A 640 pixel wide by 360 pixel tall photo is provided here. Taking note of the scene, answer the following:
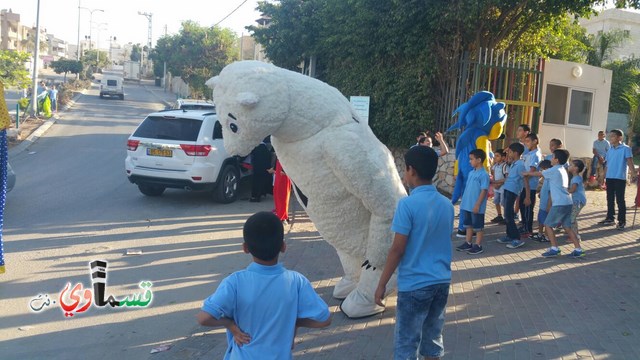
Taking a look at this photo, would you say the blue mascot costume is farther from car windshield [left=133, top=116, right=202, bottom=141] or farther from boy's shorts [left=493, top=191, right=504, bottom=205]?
car windshield [left=133, top=116, right=202, bottom=141]

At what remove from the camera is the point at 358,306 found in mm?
5469

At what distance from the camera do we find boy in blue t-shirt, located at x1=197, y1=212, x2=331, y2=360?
2.68 meters

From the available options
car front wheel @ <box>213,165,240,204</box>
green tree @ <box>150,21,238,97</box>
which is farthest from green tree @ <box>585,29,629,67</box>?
green tree @ <box>150,21,238,97</box>

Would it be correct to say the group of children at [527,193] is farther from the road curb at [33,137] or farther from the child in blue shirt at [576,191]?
the road curb at [33,137]

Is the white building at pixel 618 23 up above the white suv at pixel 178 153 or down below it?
above

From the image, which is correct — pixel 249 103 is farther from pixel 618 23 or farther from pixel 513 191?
pixel 618 23

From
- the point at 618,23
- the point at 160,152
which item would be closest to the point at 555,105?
the point at 160,152

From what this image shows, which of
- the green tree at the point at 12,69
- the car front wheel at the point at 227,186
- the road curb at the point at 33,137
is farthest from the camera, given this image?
the green tree at the point at 12,69

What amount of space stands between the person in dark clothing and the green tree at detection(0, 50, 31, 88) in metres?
12.7

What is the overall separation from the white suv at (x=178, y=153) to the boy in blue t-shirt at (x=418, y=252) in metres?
7.36

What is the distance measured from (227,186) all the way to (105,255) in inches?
159

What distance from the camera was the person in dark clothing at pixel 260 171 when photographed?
37.3 ft

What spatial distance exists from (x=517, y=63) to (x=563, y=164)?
5632 millimetres

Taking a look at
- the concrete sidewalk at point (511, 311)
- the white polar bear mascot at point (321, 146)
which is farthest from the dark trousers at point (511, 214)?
the white polar bear mascot at point (321, 146)
